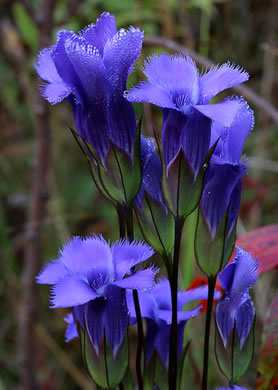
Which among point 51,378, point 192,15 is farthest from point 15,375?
point 192,15

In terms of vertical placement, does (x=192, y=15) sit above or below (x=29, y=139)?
above

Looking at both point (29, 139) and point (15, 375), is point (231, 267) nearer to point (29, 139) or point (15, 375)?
point (15, 375)

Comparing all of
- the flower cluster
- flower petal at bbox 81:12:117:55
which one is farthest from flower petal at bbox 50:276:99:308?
flower petal at bbox 81:12:117:55

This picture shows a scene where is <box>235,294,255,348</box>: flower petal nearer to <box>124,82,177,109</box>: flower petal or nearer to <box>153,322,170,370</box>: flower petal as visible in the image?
<box>153,322,170,370</box>: flower petal

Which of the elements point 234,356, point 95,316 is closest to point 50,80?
point 95,316

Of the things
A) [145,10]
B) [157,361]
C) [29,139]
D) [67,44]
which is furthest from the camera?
[29,139]

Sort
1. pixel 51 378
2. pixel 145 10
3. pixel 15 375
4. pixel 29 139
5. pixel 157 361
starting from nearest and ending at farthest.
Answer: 1. pixel 157 361
2. pixel 51 378
3. pixel 15 375
4. pixel 145 10
5. pixel 29 139

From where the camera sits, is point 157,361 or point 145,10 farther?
point 145,10
